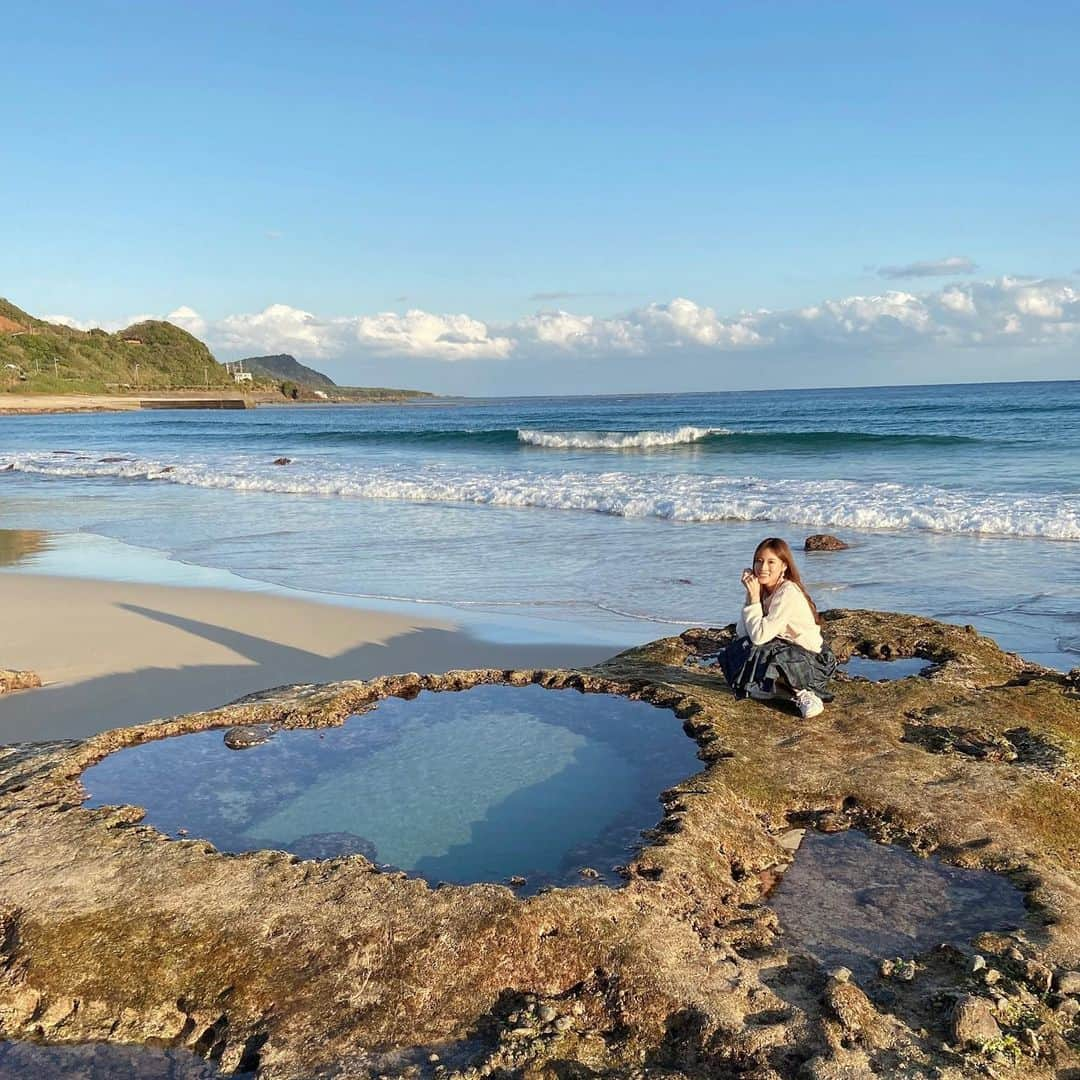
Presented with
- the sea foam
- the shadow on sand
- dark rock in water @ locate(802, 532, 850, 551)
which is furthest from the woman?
the sea foam

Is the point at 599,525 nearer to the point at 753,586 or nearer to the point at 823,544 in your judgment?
the point at 823,544

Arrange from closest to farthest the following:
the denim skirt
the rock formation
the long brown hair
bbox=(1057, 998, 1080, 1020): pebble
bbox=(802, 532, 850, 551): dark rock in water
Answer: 1. bbox=(1057, 998, 1080, 1020): pebble
2. the denim skirt
3. the long brown hair
4. the rock formation
5. bbox=(802, 532, 850, 551): dark rock in water

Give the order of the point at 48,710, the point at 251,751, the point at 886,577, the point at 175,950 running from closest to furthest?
the point at 175,950 → the point at 251,751 → the point at 48,710 → the point at 886,577

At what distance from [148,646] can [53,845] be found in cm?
419

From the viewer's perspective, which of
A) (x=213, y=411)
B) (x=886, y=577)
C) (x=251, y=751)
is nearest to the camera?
(x=251, y=751)

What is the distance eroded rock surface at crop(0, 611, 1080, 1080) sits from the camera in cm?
256

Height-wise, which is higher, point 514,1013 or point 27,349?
point 27,349

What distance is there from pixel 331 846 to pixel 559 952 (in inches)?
47.3

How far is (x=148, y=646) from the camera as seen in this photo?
24.8 feet

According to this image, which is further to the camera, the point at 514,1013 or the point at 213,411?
the point at 213,411

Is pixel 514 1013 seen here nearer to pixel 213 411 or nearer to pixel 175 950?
pixel 175 950

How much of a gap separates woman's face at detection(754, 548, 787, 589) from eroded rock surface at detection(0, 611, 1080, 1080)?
140cm

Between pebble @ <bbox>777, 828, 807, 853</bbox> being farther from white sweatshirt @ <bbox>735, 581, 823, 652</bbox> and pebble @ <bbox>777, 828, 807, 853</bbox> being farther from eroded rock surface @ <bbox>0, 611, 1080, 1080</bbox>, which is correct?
white sweatshirt @ <bbox>735, 581, 823, 652</bbox>

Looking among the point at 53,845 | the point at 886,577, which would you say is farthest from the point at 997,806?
the point at 886,577
